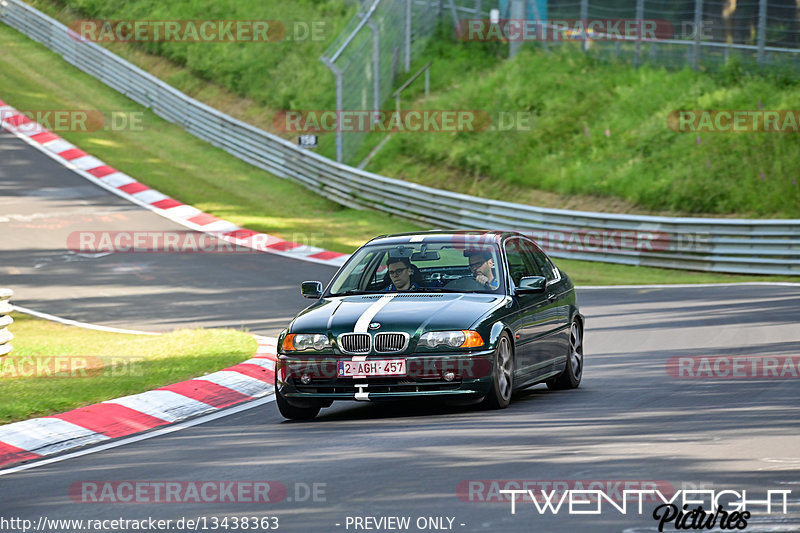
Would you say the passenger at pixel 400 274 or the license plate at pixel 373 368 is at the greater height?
the passenger at pixel 400 274

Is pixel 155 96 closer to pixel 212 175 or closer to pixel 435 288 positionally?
pixel 212 175

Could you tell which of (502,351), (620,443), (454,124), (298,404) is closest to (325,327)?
(298,404)

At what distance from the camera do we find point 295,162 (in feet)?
115

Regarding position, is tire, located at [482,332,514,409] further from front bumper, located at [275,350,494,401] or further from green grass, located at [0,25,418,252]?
green grass, located at [0,25,418,252]

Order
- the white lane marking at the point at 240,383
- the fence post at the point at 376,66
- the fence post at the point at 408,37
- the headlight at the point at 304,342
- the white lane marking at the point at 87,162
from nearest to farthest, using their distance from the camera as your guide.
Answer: the headlight at the point at 304,342
the white lane marking at the point at 240,383
the white lane marking at the point at 87,162
the fence post at the point at 376,66
the fence post at the point at 408,37

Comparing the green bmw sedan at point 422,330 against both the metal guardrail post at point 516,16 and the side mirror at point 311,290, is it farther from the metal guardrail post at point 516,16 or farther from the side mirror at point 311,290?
the metal guardrail post at point 516,16

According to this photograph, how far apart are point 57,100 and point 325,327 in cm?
3188

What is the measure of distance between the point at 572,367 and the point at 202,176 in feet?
78.9

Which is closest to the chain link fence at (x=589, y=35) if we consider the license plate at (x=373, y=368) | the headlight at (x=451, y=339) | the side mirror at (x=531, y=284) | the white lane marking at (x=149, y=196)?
the white lane marking at (x=149, y=196)

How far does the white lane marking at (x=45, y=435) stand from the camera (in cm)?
926

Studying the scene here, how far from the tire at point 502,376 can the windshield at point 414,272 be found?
64cm

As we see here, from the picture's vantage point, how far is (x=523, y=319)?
10.6m

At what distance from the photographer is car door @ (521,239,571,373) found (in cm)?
1102

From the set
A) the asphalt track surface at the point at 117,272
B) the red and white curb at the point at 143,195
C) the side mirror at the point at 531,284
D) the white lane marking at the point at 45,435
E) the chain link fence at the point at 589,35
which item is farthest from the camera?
the chain link fence at the point at 589,35
